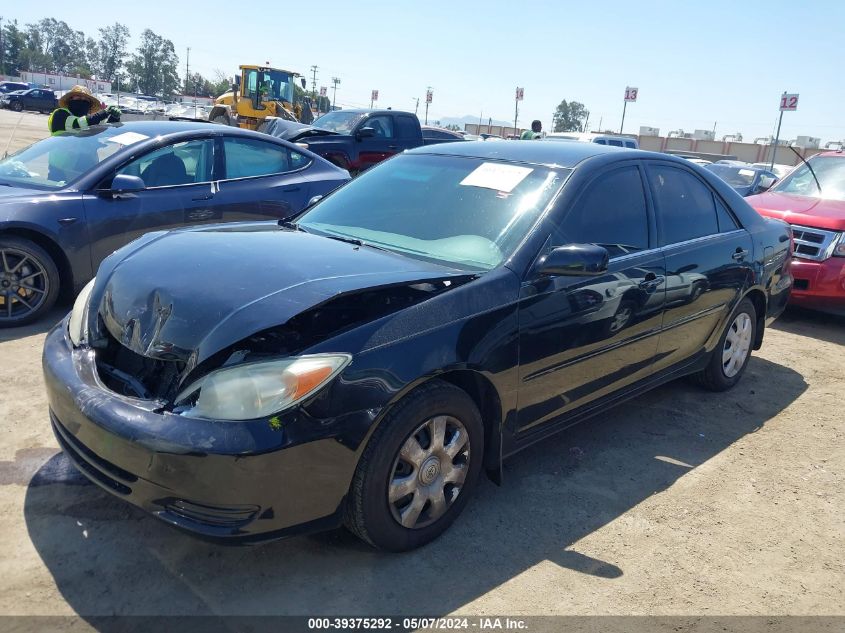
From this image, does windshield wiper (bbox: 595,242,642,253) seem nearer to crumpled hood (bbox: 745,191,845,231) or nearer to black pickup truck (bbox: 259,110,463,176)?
crumpled hood (bbox: 745,191,845,231)

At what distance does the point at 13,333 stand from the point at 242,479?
12.0ft

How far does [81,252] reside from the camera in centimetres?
528

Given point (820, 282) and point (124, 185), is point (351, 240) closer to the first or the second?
point (124, 185)

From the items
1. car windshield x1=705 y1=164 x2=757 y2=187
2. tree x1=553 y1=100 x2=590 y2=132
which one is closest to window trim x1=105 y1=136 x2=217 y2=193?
car windshield x1=705 y1=164 x2=757 y2=187

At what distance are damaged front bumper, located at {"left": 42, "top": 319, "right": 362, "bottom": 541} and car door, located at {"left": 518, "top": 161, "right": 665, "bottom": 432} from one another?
105 cm

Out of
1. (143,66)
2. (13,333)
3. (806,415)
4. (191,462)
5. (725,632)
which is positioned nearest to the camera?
(191,462)

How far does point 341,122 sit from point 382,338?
37.6 feet

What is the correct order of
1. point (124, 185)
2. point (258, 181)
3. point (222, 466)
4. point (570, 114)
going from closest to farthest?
point (222, 466)
point (124, 185)
point (258, 181)
point (570, 114)

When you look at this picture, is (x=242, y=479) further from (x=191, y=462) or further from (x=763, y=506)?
(x=763, y=506)

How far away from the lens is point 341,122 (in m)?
13.2

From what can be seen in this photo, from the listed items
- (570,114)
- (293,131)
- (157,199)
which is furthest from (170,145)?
(570,114)

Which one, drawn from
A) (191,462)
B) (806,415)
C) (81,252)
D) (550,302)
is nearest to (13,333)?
(81,252)

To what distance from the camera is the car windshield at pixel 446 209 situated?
320cm

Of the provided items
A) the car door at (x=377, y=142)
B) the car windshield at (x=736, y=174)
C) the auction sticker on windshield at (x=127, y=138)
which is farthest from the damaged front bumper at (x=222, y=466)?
the car windshield at (x=736, y=174)
